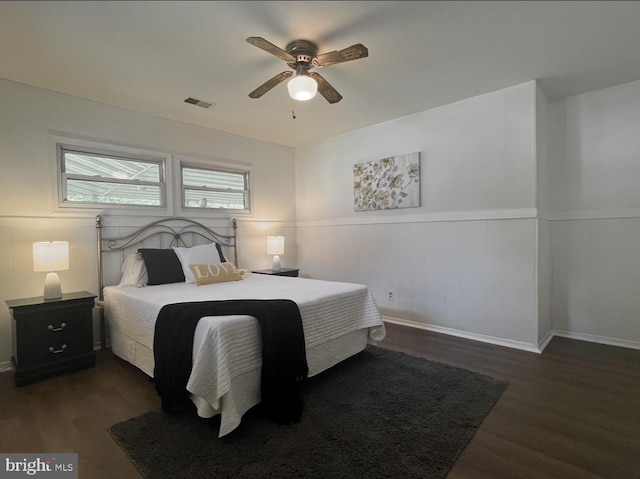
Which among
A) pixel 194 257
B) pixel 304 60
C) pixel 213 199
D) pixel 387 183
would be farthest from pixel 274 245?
pixel 304 60

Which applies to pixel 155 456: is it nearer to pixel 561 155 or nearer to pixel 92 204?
pixel 92 204

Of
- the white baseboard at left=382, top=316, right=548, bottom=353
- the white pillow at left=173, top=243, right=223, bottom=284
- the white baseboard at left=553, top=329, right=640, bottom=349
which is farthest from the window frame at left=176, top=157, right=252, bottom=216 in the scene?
the white baseboard at left=553, top=329, right=640, bottom=349

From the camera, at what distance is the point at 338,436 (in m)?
1.78

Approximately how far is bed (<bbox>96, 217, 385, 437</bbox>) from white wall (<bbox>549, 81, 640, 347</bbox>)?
89.7 inches

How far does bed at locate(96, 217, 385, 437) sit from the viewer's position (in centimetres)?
180

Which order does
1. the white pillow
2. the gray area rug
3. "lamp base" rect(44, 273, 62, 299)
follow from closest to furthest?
the gray area rug → "lamp base" rect(44, 273, 62, 299) → the white pillow

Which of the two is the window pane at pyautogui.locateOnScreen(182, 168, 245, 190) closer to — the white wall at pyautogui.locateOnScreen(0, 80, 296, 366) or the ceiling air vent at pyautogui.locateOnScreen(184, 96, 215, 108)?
the white wall at pyautogui.locateOnScreen(0, 80, 296, 366)

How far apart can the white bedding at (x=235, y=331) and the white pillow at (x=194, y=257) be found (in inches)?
5.9

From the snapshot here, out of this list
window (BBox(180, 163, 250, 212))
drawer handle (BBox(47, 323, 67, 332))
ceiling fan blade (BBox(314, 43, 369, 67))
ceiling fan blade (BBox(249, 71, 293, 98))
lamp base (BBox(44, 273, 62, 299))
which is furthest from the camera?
window (BBox(180, 163, 250, 212))

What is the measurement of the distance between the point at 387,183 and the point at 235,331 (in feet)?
9.49

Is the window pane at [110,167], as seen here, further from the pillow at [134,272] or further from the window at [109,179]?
the pillow at [134,272]

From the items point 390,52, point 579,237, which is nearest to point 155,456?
point 390,52

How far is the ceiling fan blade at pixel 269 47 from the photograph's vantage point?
1983mm

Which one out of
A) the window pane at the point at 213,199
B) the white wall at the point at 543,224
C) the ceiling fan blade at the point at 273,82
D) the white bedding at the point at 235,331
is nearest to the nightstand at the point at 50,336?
the white bedding at the point at 235,331
